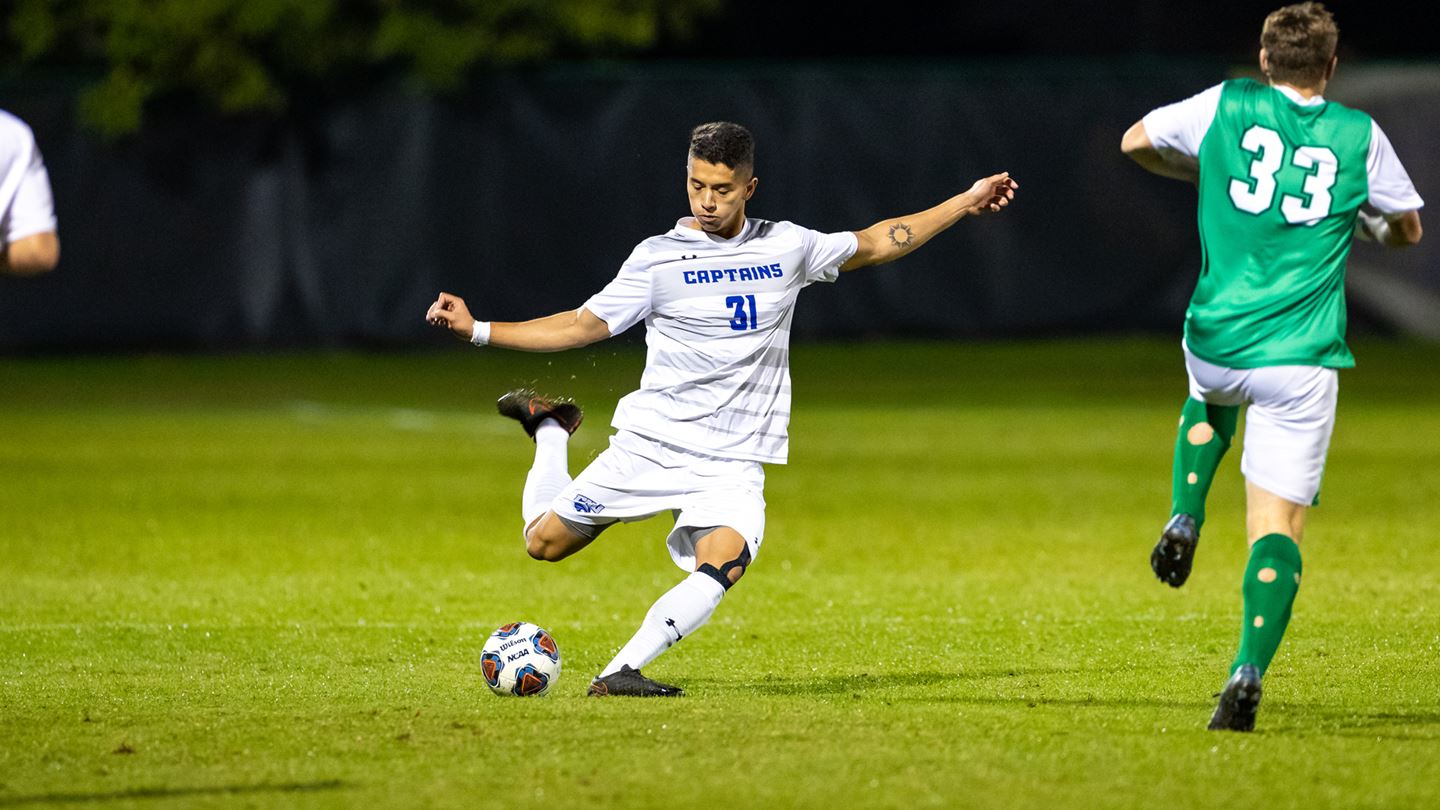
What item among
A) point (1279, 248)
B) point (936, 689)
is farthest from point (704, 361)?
point (1279, 248)

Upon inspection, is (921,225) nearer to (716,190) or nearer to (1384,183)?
(716,190)

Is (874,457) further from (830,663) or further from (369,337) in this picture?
(369,337)

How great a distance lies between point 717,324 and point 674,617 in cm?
108

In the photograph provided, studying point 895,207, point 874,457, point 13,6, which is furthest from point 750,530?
point 13,6

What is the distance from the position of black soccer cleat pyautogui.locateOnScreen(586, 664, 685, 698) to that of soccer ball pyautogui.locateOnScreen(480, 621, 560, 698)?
7.3 inches

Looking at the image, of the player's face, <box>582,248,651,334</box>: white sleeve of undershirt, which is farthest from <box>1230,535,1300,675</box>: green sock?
<box>582,248,651,334</box>: white sleeve of undershirt

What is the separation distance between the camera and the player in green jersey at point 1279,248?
255 inches

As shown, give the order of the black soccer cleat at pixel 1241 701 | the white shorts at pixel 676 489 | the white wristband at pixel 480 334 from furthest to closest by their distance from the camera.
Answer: the white shorts at pixel 676 489 < the white wristband at pixel 480 334 < the black soccer cleat at pixel 1241 701

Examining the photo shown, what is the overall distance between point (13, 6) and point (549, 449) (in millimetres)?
22235

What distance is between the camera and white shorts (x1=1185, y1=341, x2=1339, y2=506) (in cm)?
650

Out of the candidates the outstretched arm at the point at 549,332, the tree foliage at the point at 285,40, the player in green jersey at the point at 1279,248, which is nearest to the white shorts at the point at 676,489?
the outstretched arm at the point at 549,332

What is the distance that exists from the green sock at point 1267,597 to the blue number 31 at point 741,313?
6.59 feet

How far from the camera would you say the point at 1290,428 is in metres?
6.54

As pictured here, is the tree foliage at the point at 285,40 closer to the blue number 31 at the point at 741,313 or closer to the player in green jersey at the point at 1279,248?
the blue number 31 at the point at 741,313
